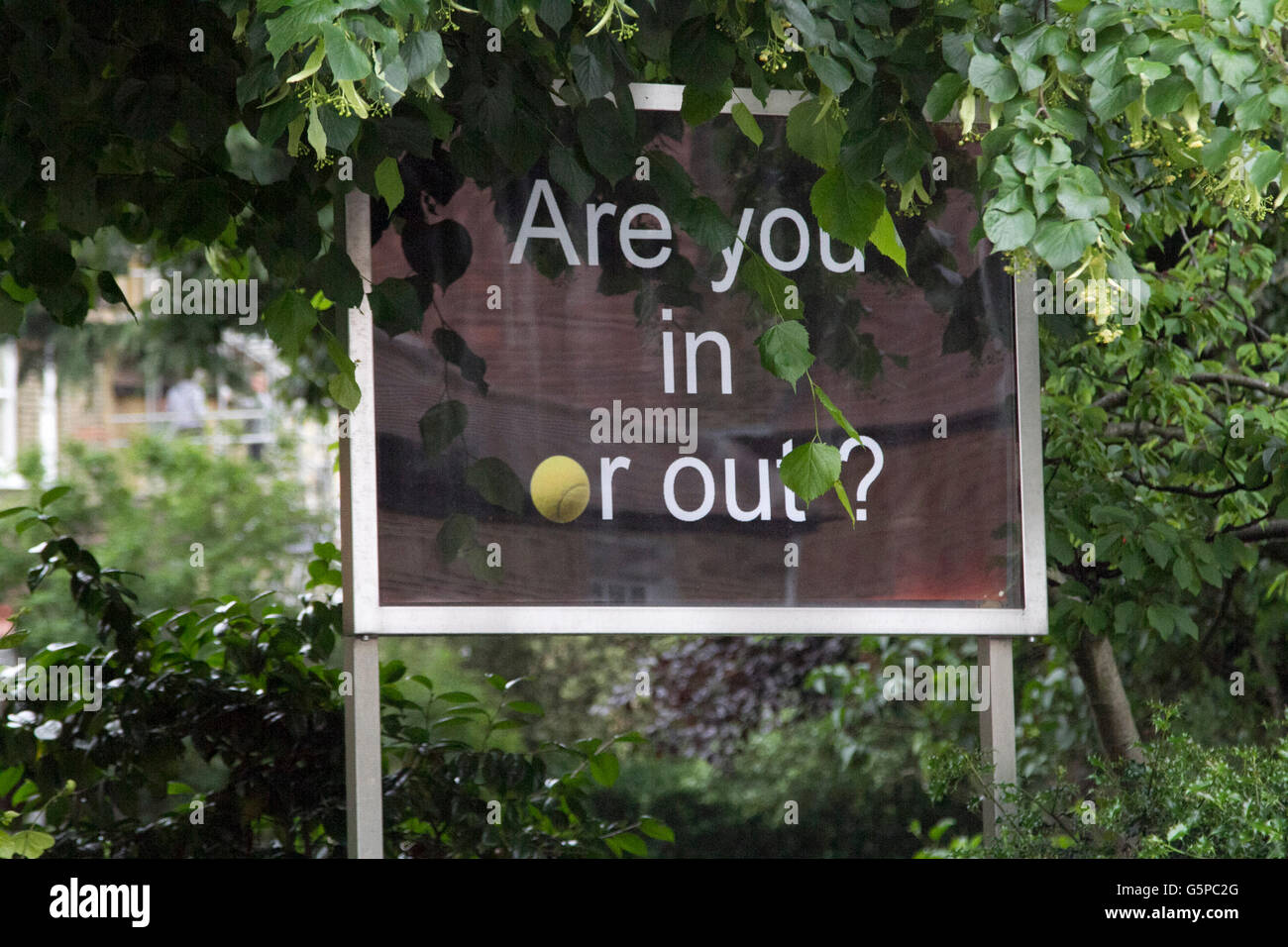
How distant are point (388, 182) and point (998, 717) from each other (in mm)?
1927

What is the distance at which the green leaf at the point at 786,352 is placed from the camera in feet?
7.36

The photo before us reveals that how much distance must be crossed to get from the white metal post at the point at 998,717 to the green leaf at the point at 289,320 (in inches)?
71.0

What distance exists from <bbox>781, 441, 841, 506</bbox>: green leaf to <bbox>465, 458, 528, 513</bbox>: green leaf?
1.03m

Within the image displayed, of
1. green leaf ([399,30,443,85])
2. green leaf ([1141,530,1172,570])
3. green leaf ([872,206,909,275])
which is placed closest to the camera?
green leaf ([399,30,443,85])

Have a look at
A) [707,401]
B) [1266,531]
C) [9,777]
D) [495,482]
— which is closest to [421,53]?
[495,482]

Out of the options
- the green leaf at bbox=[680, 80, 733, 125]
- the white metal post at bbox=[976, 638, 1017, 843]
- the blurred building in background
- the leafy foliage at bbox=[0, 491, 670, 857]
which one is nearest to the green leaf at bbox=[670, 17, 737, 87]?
the green leaf at bbox=[680, 80, 733, 125]

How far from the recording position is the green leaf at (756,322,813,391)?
2.24 meters

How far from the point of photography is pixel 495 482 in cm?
311

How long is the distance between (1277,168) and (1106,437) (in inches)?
95.6

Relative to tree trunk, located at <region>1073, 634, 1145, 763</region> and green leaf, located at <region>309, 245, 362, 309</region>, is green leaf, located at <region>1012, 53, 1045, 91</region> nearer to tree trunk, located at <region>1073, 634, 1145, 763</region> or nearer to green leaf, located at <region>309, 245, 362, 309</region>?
green leaf, located at <region>309, 245, 362, 309</region>

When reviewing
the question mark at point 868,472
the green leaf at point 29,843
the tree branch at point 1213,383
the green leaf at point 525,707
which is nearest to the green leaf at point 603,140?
the question mark at point 868,472

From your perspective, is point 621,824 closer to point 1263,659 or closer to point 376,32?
point 376,32

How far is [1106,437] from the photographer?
4348mm
